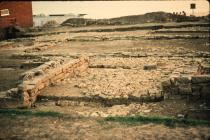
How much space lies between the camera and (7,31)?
2512 cm

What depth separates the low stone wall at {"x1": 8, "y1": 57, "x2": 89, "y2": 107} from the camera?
673 cm

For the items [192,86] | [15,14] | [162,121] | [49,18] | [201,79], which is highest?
[49,18]

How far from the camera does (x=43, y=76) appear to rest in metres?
7.78

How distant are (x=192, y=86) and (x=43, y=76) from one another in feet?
12.0

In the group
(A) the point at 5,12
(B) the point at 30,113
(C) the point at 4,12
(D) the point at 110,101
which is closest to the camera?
(B) the point at 30,113

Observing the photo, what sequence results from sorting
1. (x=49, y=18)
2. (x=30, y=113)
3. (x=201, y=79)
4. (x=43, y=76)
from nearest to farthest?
(x=30, y=113), (x=201, y=79), (x=43, y=76), (x=49, y=18)

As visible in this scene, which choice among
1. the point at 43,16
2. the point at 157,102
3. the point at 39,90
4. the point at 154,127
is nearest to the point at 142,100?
the point at 157,102

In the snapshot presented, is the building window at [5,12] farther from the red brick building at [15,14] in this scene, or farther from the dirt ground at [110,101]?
the dirt ground at [110,101]

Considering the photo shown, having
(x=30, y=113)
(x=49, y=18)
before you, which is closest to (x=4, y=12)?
(x=49, y=18)

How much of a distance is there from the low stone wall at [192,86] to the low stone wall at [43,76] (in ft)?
10.2

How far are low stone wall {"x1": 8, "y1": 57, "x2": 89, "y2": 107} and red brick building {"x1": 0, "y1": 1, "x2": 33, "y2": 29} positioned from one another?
18662 millimetres

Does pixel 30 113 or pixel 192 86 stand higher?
pixel 192 86

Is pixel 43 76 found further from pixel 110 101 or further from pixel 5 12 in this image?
pixel 5 12

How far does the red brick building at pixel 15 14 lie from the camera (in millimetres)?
26875
